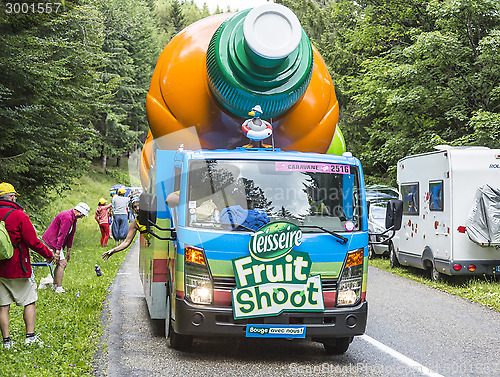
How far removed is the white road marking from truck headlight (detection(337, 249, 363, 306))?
3.16 feet

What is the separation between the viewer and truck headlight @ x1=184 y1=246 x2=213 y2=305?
638cm

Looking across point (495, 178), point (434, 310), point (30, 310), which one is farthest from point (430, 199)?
point (30, 310)

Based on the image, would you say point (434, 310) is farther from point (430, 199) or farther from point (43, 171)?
point (43, 171)

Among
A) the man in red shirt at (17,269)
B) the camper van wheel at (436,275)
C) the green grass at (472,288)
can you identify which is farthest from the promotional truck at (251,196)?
the camper van wheel at (436,275)

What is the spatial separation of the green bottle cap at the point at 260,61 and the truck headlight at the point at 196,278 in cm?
190

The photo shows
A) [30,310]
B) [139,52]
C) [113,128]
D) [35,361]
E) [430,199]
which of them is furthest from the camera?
[139,52]

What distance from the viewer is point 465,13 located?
62.3ft

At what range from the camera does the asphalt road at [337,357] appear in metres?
6.46

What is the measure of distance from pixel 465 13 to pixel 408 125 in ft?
13.3

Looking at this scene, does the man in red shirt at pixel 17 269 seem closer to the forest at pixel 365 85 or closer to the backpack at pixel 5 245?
the backpack at pixel 5 245

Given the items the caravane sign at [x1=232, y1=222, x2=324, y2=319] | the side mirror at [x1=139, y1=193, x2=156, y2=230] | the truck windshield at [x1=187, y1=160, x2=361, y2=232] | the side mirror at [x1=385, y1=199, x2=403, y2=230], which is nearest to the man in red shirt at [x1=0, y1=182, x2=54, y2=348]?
the side mirror at [x1=139, y1=193, x2=156, y2=230]

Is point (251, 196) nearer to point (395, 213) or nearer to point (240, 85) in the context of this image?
point (240, 85)

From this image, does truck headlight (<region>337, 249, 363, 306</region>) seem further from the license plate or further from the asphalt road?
the asphalt road

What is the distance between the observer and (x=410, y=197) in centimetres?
1527
